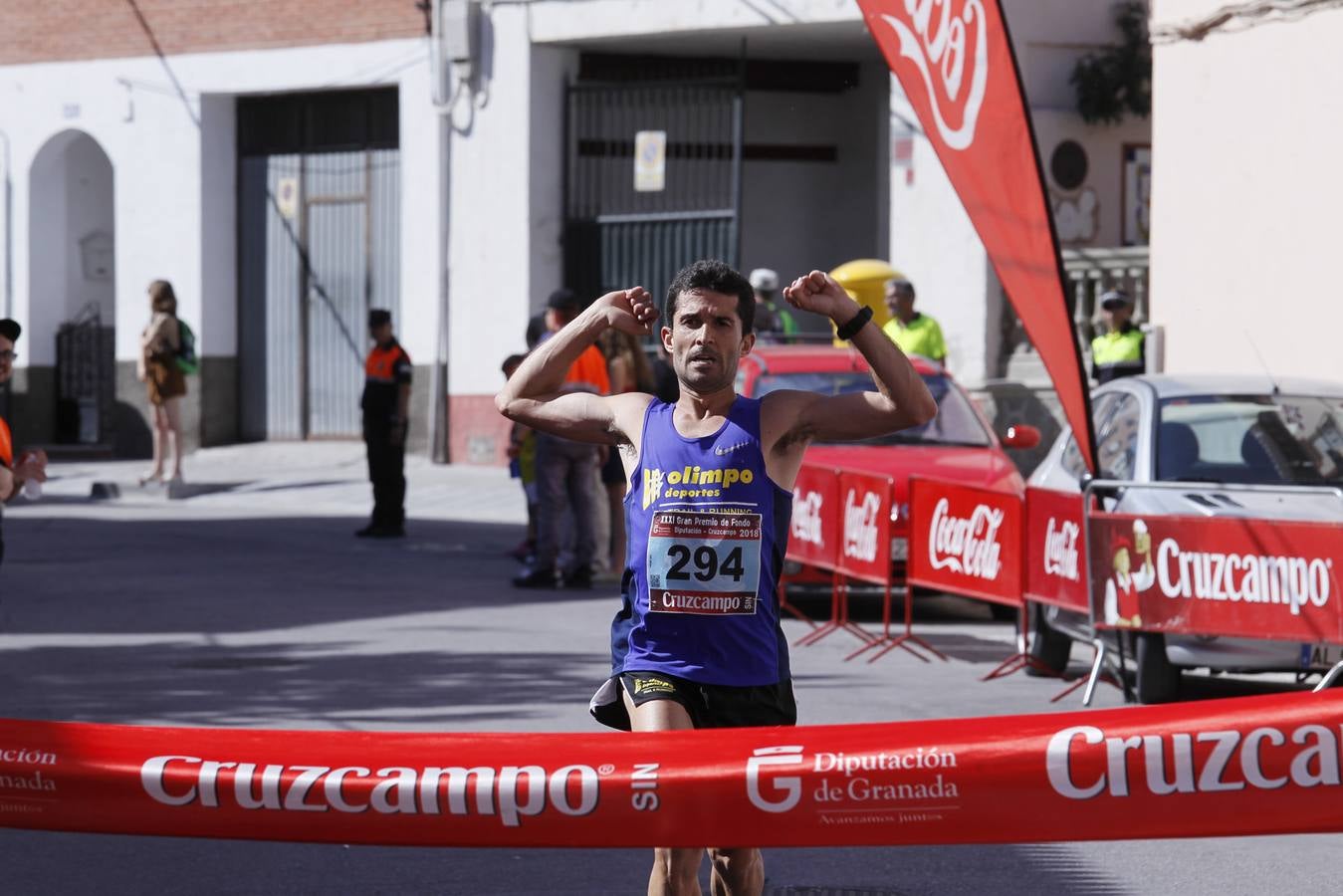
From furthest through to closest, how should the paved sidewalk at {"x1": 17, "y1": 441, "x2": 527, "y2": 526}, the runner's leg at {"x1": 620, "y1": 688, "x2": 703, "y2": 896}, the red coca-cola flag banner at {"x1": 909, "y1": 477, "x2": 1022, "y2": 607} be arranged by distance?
the paved sidewalk at {"x1": 17, "y1": 441, "x2": 527, "y2": 526} → the red coca-cola flag banner at {"x1": 909, "y1": 477, "x2": 1022, "y2": 607} → the runner's leg at {"x1": 620, "y1": 688, "x2": 703, "y2": 896}

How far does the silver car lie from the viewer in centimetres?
980

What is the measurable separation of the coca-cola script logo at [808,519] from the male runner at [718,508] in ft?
25.7

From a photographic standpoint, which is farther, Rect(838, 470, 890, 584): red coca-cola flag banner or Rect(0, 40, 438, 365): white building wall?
Rect(0, 40, 438, 365): white building wall

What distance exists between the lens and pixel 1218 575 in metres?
9.52

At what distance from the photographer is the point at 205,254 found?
27.8 m

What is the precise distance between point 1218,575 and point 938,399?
5222 millimetres

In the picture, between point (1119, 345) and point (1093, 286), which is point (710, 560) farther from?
point (1093, 286)

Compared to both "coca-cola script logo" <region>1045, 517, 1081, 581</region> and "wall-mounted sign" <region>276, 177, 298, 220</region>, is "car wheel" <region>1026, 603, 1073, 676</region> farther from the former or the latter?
"wall-mounted sign" <region>276, 177, 298, 220</region>

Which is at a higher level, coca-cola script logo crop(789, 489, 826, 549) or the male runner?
the male runner

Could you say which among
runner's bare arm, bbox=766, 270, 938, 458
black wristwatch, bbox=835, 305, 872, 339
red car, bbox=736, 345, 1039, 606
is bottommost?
Answer: red car, bbox=736, 345, 1039, 606

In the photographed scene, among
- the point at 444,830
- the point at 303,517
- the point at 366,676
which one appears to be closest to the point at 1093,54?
the point at 303,517

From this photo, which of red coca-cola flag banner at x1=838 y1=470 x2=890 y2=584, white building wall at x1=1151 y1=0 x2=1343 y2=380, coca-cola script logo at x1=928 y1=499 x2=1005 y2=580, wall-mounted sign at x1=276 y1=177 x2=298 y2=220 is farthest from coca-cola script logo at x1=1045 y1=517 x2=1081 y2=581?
wall-mounted sign at x1=276 y1=177 x2=298 y2=220

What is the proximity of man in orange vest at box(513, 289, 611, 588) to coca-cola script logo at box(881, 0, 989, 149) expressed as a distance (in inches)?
192

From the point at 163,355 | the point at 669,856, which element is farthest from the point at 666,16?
the point at 669,856
